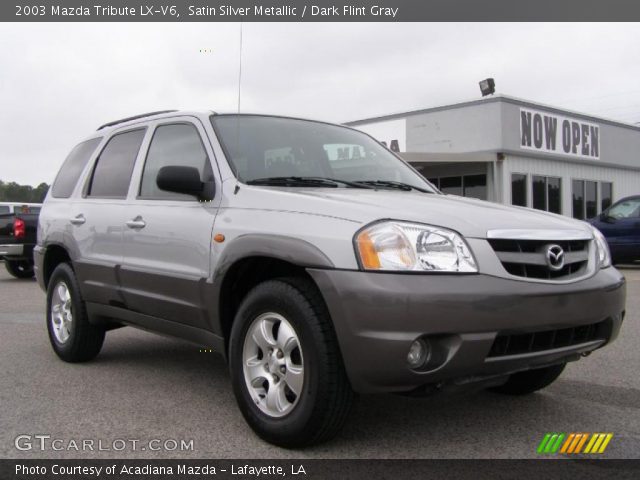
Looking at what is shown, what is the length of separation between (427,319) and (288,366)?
0.76 metres

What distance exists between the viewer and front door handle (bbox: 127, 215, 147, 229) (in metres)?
4.30

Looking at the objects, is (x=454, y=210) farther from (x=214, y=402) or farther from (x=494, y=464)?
(x=214, y=402)

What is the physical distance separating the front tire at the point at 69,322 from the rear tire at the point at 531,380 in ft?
10.2

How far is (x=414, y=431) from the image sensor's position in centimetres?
350

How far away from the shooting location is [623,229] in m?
13.7

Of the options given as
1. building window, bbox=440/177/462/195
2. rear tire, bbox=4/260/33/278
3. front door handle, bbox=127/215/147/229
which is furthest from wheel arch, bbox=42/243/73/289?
building window, bbox=440/177/462/195

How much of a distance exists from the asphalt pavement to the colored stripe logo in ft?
0.15

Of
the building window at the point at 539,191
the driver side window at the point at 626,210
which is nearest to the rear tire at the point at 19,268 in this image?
the driver side window at the point at 626,210

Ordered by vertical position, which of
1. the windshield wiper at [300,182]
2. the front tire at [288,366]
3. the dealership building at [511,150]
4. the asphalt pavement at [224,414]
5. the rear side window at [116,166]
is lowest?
the asphalt pavement at [224,414]

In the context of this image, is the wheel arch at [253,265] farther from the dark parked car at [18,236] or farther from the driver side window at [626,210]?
the driver side window at [626,210]

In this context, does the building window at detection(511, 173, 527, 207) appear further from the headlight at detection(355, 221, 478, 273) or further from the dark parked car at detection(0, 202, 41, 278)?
the headlight at detection(355, 221, 478, 273)

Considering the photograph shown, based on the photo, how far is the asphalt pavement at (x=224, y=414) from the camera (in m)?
3.23

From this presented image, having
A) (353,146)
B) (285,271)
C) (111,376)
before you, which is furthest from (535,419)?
(111,376)

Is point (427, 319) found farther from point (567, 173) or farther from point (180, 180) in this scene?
point (567, 173)
